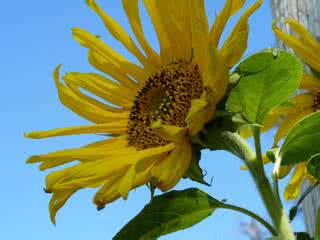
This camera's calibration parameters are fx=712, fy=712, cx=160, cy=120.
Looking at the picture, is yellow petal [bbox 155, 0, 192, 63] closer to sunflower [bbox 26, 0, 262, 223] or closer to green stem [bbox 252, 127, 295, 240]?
sunflower [bbox 26, 0, 262, 223]

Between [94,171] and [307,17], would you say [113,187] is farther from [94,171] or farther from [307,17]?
[307,17]

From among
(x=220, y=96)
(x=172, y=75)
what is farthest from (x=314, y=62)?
(x=220, y=96)

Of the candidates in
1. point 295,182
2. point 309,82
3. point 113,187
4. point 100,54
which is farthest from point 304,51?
point 113,187

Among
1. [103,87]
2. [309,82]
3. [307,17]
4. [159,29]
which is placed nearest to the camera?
[159,29]

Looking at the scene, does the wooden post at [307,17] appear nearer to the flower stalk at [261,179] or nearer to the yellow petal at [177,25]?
the yellow petal at [177,25]

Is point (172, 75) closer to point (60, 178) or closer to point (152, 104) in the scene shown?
point (152, 104)

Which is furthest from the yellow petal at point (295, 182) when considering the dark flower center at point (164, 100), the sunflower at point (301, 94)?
the dark flower center at point (164, 100)
